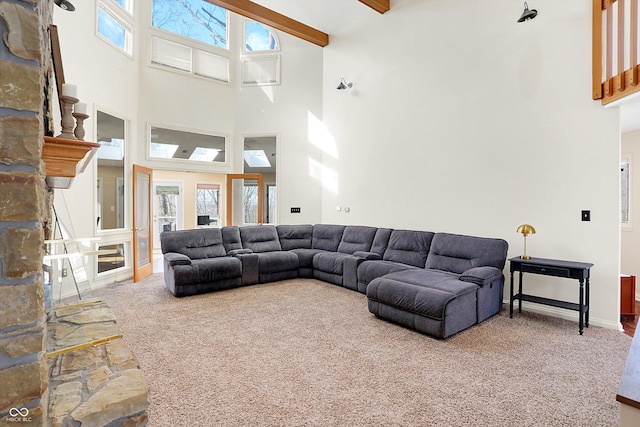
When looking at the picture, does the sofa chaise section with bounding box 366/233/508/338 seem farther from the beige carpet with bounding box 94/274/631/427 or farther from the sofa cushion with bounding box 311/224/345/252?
the sofa cushion with bounding box 311/224/345/252

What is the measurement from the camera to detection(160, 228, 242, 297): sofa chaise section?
14.8ft

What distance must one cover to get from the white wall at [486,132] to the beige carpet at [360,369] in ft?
3.52

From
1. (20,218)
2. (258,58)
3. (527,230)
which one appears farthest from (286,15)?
(20,218)

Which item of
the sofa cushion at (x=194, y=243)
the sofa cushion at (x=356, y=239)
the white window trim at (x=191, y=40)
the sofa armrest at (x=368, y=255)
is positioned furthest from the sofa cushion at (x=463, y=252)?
the white window trim at (x=191, y=40)

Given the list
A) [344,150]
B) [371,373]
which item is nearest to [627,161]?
[344,150]

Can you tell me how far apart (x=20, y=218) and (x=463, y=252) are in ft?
13.6

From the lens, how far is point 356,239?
5672mm

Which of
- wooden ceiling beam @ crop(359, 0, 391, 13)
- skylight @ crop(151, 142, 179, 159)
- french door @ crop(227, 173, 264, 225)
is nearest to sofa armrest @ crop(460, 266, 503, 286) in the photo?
wooden ceiling beam @ crop(359, 0, 391, 13)

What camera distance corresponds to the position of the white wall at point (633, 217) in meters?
4.79

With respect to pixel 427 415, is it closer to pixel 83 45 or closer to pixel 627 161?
pixel 627 161

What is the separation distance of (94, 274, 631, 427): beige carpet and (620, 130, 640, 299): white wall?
233 cm

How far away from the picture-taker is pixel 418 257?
462cm

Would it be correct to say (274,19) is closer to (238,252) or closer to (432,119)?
(432,119)

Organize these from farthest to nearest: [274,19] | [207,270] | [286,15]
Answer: [286,15], [274,19], [207,270]
